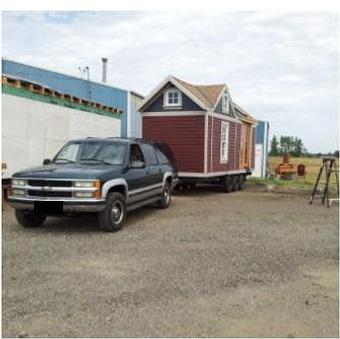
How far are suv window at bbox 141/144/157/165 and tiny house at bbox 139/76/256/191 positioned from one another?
521 cm

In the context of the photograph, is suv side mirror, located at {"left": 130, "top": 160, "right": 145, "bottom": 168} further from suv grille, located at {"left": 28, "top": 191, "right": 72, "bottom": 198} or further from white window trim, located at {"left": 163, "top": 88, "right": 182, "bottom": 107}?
white window trim, located at {"left": 163, "top": 88, "right": 182, "bottom": 107}

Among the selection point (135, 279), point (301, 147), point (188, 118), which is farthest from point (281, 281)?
point (301, 147)

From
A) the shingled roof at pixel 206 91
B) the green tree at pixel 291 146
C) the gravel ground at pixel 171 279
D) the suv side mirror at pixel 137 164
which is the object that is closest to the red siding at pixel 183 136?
the shingled roof at pixel 206 91

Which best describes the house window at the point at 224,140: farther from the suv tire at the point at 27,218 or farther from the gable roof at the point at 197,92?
the suv tire at the point at 27,218

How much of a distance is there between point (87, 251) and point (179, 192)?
10428mm

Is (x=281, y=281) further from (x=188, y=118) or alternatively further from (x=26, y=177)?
(x=188, y=118)

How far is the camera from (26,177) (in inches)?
333

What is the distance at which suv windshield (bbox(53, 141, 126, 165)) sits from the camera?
9516 millimetres

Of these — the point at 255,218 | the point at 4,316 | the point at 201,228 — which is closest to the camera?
the point at 4,316

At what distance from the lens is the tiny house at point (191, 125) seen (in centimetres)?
1656

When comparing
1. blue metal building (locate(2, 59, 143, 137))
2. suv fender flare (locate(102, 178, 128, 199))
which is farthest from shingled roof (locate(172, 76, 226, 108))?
suv fender flare (locate(102, 178, 128, 199))

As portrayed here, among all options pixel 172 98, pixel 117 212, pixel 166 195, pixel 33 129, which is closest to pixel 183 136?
pixel 172 98

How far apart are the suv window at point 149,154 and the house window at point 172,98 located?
5.66 meters

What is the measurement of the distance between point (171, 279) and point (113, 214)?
336 cm
